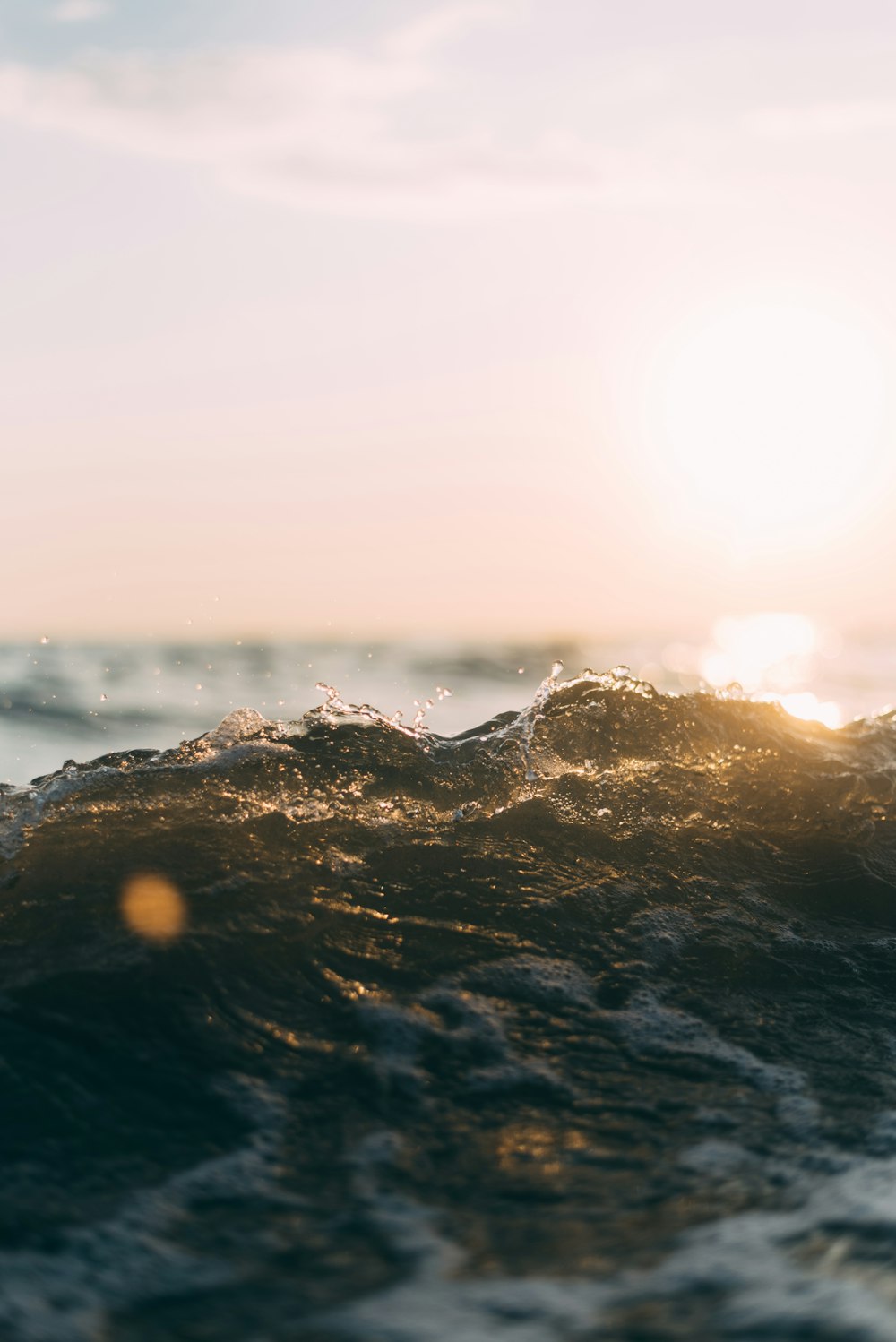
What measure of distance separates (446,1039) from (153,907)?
4.65 feet

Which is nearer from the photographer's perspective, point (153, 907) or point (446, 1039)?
point (446, 1039)

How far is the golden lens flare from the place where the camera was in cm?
452

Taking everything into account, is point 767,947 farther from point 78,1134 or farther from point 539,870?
point 78,1134

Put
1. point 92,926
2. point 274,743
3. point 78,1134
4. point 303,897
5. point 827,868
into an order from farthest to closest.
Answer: point 274,743, point 827,868, point 303,897, point 92,926, point 78,1134

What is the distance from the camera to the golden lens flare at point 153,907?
452 cm

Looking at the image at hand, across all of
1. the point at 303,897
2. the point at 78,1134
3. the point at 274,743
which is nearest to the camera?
the point at 78,1134

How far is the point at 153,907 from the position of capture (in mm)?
4707

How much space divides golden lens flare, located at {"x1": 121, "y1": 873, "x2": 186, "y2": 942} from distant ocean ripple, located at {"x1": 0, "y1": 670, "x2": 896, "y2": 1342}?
0.06 feet

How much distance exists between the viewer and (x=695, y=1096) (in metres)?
3.80

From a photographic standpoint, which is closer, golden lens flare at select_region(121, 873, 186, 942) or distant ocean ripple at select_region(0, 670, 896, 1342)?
distant ocean ripple at select_region(0, 670, 896, 1342)

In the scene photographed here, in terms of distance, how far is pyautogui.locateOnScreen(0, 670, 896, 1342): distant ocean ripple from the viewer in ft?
9.04

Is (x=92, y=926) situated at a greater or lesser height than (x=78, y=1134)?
greater

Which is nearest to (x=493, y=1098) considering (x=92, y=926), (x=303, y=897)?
(x=303, y=897)

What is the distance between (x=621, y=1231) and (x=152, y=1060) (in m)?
1.65
